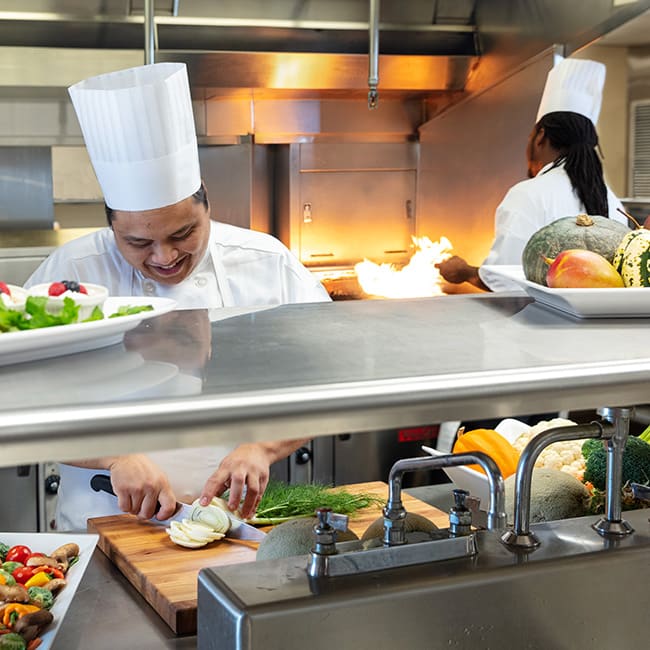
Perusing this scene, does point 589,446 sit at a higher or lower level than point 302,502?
higher

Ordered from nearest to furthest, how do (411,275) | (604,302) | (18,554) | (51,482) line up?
(604,302) → (18,554) → (51,482) → (411,275)

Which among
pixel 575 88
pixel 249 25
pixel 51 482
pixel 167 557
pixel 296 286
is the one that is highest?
pixel 249 25

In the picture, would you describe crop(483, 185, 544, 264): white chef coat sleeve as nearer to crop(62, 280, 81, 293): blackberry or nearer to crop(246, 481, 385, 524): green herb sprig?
crop(246, 481, 385, 524): green herb sprig

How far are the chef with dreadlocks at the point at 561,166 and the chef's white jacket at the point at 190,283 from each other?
4.07 ft

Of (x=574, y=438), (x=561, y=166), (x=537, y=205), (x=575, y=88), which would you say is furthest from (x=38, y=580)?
(x=575, y=88)

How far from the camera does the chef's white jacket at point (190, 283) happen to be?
6.20 ft

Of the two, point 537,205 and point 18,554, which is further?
point 537,205

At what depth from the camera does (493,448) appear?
134cm

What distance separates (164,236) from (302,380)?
48.7 inches

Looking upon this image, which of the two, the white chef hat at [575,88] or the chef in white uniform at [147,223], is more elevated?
the white chef hat at [575,88]

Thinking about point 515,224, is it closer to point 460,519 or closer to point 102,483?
point 102,483

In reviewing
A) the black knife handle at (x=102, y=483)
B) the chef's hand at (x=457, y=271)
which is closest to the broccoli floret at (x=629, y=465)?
the black knife handle at (x=102, y=483)

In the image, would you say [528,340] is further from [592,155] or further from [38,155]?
[38,155]

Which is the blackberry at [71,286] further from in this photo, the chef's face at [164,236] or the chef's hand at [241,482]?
the chef's face at [164,236]
